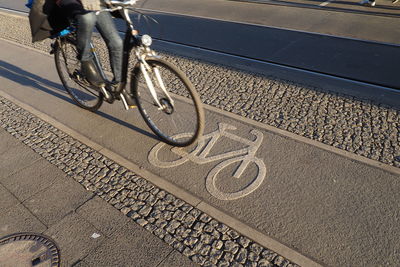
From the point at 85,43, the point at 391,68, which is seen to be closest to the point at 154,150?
the point at 85,43

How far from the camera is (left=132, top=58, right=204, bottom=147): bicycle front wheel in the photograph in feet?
10.2

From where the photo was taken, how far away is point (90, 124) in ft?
13.8

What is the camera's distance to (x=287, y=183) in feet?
9.92

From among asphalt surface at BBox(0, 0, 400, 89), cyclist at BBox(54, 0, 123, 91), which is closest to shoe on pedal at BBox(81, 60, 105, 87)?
cyclist at BBox(54, 0, 123, 91)

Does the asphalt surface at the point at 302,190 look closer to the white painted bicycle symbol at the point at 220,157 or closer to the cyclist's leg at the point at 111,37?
the white painted bicycle symbol at the point at 220,157

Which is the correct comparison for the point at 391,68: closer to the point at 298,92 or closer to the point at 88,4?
the point at 298,92

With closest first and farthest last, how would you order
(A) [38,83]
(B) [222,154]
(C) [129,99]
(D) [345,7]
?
1. (B) [222,154]
2. (C) [129,99]
3. (A) [38,83]
4. (D) [345,7]

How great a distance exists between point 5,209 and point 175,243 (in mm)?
1815

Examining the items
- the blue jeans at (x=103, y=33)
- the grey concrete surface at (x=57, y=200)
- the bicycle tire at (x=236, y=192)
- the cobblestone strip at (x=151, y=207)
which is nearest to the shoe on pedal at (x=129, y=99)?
the blue jeans at (x=103, y=33)

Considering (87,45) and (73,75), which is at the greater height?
(87,45)

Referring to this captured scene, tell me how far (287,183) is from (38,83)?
15.7ft

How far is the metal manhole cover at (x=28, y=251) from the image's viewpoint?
245 centimetres

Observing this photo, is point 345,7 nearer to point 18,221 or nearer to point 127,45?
point 127,45

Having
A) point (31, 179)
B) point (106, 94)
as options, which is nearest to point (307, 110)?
point (106, 94)
